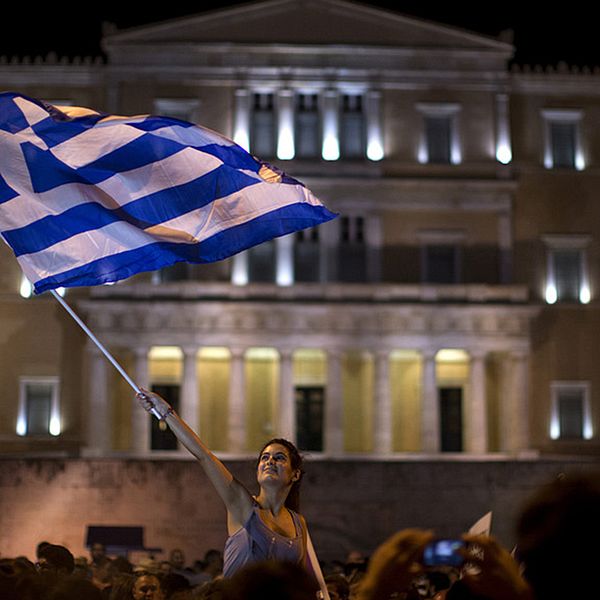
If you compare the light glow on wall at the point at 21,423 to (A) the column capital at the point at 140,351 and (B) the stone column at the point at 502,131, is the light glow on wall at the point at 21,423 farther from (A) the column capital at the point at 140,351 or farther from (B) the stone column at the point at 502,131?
(B) the stone column at the point at 502,131

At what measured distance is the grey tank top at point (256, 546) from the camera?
584 cm

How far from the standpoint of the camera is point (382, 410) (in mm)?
39094

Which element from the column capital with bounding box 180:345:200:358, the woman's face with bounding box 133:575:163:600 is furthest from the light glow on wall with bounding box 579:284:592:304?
the woman's face with bounding box 133:575:163:600

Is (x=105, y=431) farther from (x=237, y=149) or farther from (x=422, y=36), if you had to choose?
(x=237, y=149)

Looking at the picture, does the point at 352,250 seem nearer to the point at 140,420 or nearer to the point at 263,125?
the point at 263,125

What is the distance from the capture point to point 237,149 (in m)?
9.12

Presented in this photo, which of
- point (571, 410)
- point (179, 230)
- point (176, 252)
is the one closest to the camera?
point (176, 252)

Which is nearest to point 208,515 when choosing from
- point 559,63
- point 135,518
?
point 135,518

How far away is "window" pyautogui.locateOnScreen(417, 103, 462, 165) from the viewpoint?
42031 millimetres

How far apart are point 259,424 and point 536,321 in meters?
9.26

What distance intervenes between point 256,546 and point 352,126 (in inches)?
1447

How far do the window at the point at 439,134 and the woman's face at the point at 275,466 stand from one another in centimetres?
3641

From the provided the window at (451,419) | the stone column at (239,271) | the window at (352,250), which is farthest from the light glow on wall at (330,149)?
the window at (451,419)

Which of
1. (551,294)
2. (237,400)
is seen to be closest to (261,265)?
(237,400)
